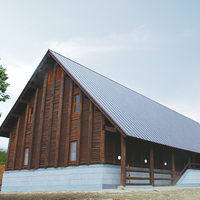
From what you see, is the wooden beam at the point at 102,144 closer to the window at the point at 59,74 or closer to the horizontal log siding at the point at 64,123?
the horizontal log siding at the point at 64,123

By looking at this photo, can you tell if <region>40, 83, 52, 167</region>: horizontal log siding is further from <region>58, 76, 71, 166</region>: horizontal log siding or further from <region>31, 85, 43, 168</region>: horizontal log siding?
<region>58, 76, 71, 166</region>: horizontal log siding

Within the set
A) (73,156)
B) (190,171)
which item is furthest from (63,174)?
(190,171)

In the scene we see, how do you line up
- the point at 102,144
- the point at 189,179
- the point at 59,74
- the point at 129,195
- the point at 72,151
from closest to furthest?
the point at 129,195, the point at 102,144, the point at 72,151, the point at 189,179, the point at 59,74

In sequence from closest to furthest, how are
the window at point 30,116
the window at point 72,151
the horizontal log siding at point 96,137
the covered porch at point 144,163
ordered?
the covered porch at point 144,163, the horizontal log siding at point 96,137, the window at point 72,151, the window at point 30,116

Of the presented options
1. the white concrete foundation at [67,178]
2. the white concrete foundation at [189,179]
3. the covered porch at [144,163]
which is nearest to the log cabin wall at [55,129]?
the white concrete foundation at [67,178]

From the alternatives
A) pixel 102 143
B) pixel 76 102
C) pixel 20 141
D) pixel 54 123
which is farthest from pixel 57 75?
pixel 102 143

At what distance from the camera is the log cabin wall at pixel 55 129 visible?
1709cm

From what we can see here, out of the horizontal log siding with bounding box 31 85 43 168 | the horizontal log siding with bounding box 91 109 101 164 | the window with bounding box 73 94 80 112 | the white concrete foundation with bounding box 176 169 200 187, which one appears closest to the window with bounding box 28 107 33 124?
the horizontal log siding with bounding box 31 85 43 168

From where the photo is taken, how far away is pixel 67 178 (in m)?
17.1

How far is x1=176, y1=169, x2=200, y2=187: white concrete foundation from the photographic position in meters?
20.1

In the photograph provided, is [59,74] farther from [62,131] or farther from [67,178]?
[67,178]

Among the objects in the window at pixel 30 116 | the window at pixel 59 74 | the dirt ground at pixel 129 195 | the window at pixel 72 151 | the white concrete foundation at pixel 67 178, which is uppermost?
the window at pixel 59 74

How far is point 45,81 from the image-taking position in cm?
2209

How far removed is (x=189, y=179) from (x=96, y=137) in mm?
9112
